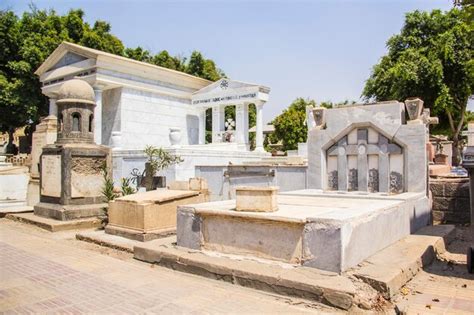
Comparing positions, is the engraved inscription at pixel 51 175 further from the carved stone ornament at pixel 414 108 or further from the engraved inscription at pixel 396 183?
the carved stone ornament at pixel 414 108

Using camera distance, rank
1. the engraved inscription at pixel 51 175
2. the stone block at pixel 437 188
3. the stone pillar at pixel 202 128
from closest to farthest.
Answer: the stone block at pixel 437 188, the engraved inscription at pixel 51 175, the stone pillar at pixel 202 128

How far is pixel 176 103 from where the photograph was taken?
1008 inches

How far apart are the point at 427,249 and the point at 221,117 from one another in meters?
20.1

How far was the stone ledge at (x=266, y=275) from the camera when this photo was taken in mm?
3937

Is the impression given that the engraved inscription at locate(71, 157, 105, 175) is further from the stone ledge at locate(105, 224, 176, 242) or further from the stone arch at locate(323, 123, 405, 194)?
the stone arch at locate(323, 123, 405, 194)

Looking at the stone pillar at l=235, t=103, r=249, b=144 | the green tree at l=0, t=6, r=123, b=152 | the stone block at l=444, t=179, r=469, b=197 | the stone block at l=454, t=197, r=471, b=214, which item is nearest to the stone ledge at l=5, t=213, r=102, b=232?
the stone block at l=444, t=179, r=469, b=197

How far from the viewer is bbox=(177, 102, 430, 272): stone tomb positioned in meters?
4.53

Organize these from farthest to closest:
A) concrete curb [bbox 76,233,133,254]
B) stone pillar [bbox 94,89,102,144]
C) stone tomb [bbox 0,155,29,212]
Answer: stone pillar [bbox 94,89,102,144] < stone tomb [bbox 0,155,29,212] < concrete curb [bbox 76,233,133,254]

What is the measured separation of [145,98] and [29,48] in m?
10.2

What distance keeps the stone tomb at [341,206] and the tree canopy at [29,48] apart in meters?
25.0

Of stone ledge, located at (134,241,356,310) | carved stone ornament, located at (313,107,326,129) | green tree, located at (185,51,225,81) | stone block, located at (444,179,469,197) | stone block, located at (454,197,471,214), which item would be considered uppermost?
green tree, located at (185,51,225,81)

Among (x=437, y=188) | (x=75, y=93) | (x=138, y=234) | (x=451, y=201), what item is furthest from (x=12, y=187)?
(x=451, y=201)

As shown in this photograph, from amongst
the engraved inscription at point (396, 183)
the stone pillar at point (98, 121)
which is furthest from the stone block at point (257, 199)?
the stone pillar at point (98, 121)

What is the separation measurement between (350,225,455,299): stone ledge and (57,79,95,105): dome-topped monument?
917 cm
